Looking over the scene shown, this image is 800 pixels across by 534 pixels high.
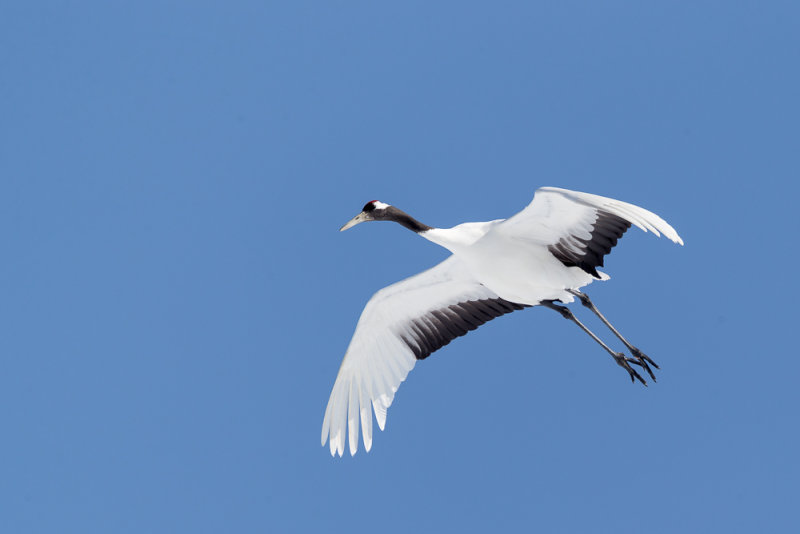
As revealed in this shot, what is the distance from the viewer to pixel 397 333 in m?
16.0

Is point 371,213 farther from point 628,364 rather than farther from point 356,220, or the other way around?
point 628,364

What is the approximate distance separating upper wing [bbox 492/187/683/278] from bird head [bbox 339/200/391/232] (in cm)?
206

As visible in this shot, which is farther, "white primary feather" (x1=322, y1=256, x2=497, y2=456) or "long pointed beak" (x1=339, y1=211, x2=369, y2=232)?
"long pointed beak" (x1=339, y1=211, x2=369, y2=232)

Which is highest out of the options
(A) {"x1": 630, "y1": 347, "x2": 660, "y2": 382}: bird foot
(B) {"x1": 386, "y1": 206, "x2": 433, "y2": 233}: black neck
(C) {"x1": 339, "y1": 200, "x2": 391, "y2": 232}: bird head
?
(C) {"x1": 339, "y1": 200, "x2": 391, "y2": 232}: bird head

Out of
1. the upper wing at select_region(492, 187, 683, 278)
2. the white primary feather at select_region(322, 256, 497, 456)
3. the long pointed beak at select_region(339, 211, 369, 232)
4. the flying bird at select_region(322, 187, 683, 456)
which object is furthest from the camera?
the long pointed beak at select_region(339, 211, 369, 232)

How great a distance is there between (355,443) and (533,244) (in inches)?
151

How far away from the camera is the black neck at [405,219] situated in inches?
583

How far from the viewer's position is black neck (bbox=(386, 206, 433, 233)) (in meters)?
14.8

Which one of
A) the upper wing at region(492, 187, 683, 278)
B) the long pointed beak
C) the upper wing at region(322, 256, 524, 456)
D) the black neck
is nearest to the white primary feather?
the upper wing at region(322, 256, 524, 456)

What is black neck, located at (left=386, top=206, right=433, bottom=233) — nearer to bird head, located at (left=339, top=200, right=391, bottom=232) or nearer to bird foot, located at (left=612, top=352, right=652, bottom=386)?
bird head, located at (left=339, top=200, right=391, bottom=232)

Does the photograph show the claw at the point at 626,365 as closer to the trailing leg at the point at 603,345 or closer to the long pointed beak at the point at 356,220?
the trailing leg at the point at 603,345

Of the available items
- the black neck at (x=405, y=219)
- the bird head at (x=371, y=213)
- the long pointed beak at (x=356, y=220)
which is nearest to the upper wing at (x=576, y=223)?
the black neck at (x=405, y=219)

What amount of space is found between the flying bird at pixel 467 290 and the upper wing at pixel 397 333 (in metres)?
0.01

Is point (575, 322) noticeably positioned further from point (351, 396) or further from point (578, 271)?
point (351, 396)
